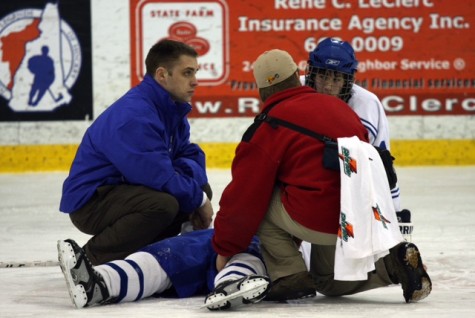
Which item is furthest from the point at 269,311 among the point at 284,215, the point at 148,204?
the point at 148,204

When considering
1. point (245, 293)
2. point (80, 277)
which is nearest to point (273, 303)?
point (245, 293)

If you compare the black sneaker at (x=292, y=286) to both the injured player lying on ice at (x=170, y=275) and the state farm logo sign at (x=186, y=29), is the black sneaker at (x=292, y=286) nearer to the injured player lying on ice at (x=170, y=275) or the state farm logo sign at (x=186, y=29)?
the injured player lying on ice at (x=170, y=275)

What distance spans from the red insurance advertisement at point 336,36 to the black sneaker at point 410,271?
5078 mm

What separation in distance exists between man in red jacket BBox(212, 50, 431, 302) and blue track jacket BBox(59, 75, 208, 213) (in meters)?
0.42

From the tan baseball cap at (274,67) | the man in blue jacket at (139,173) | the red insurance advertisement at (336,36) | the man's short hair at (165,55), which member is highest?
the red insurance advertisement at (336,36)

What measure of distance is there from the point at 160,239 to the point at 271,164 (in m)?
0.80

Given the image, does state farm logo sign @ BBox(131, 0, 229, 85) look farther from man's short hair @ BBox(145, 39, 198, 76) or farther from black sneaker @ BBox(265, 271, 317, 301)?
black sneaker @ BBox(265, 271, 317, 301)

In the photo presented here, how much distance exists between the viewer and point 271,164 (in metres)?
3.18

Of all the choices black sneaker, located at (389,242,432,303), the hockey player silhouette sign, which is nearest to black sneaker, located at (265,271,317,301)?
black sneaker, located at (389,242,432,303)

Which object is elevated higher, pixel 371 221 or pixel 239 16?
pixel 239 16

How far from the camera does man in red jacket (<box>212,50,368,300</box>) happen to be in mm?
3188

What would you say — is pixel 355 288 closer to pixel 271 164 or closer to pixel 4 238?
pixel 271 164

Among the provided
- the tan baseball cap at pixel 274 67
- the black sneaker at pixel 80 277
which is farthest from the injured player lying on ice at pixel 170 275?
the tan baseball cap at pixel 274 67

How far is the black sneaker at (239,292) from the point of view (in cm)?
310
